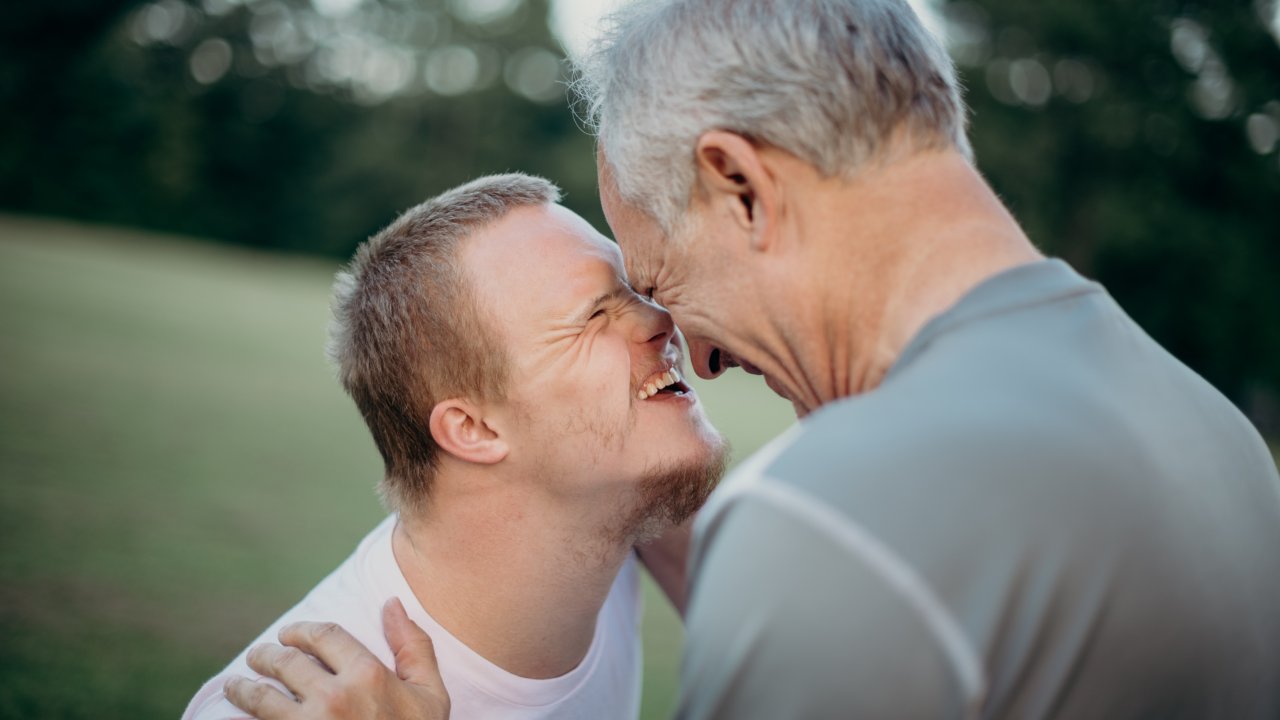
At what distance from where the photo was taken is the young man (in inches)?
111

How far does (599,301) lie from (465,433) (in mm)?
530

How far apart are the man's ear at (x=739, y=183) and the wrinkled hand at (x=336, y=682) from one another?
132 cm

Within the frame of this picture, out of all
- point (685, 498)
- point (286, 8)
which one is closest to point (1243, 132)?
point (685, 498)

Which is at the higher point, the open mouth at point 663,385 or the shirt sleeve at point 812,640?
the shirt sleeve at point 812,640

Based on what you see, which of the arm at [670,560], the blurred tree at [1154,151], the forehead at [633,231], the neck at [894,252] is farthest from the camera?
the blurred tree at [1154,151]

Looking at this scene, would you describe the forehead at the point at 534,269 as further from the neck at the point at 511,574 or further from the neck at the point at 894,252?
the neck at the point at 894,252

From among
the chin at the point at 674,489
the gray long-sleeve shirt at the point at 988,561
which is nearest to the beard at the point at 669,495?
the chin at the point at 674,489

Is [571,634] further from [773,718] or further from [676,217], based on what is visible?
[773,718]

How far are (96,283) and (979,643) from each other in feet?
70.0

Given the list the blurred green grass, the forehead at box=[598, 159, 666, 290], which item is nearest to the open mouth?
the forehead at box=[598, 159, 666, 290]

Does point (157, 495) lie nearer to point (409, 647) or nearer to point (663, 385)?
point (409, 647)

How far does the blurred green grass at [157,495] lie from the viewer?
5.04 meters

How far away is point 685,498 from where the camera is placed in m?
2.87

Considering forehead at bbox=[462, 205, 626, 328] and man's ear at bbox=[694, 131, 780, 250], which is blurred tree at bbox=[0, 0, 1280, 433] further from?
man's ear at bbox=[694, 131, 780, 250]
